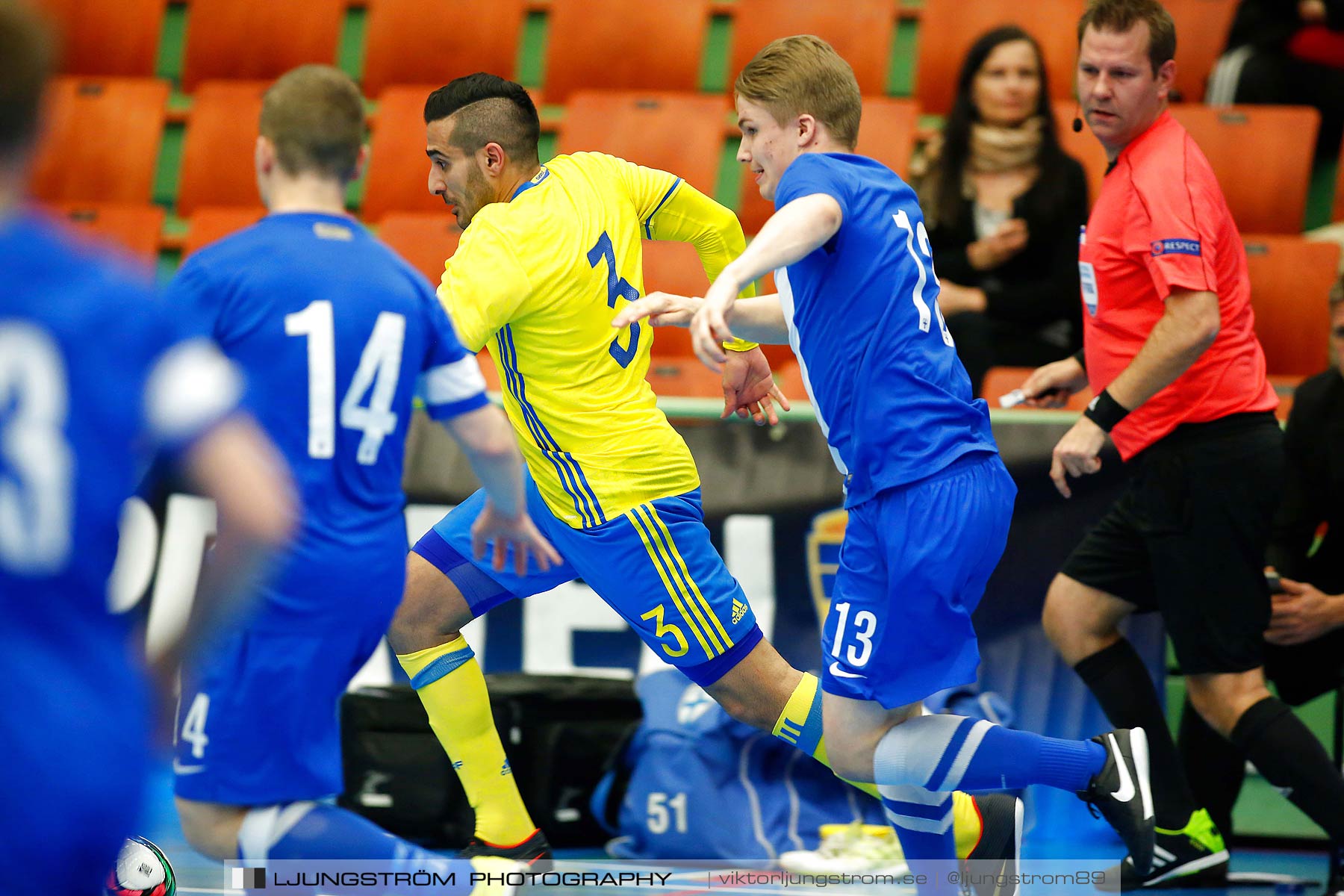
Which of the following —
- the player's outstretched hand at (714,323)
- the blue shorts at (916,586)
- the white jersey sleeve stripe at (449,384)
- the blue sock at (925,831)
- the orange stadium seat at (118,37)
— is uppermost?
the orange stadium seat at (118,37)

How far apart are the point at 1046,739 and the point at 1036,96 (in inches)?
143

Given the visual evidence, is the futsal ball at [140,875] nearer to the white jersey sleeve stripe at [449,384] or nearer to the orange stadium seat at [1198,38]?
the white jersey sleeve stripe at [449,384]

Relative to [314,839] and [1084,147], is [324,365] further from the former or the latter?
[1084,147]

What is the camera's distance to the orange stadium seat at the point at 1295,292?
6.77m

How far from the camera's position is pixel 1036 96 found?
21.2 feet

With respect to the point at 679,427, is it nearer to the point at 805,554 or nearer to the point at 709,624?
the point at 805,554

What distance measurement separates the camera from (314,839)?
297 cm

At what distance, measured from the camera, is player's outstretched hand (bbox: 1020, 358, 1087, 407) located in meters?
4.64

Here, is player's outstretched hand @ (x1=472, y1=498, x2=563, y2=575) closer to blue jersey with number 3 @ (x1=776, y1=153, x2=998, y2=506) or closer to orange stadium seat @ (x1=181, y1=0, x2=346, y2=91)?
blue jersey with number 3 @ (x1=776, y1=153, x2=998, y2=506)

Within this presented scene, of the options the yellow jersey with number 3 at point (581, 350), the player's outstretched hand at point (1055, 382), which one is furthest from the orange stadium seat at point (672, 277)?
the yellow jersey with number 3 at point (581, 350)

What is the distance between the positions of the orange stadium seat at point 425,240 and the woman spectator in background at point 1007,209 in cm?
227

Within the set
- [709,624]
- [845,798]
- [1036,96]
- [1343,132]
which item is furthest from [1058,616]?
[1343,132]

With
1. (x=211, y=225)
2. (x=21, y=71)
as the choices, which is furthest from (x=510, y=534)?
(x=211, y=225)

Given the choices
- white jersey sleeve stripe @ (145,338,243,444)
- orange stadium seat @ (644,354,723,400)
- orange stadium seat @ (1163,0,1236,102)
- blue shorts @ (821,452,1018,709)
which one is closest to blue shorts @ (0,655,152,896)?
white jersey sleeve stripe @ (145,338,243,444)
